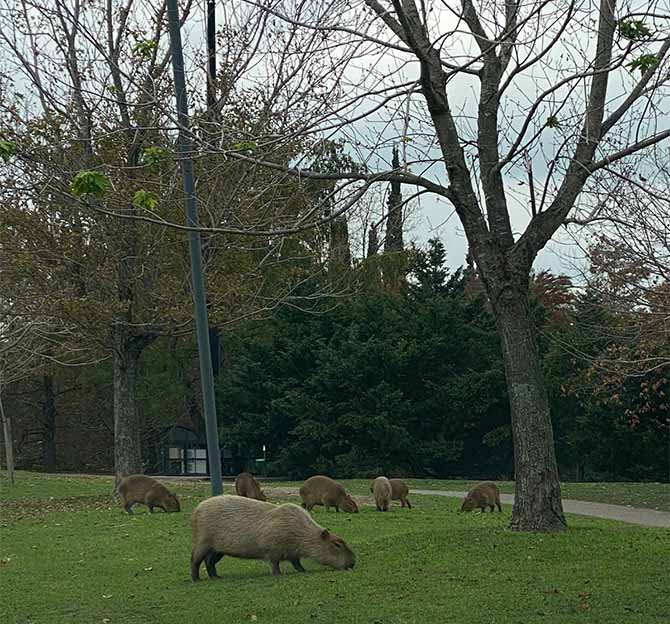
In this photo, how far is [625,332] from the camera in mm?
19359

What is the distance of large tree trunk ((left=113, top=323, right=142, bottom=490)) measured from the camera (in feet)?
76.8

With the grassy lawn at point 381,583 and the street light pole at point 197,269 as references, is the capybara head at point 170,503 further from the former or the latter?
the street light pole at point 197,269

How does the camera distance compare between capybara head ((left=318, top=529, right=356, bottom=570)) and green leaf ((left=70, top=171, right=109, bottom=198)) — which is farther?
capybara head ((left=318, top=529, right=356, bottom=570))

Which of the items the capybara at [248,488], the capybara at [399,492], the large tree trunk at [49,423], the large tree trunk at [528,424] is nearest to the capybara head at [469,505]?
the capybara at [399,492]

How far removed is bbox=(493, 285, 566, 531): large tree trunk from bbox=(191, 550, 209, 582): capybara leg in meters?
3.48

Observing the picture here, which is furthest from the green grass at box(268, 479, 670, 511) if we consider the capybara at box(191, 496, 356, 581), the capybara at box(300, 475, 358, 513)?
the capybara at box(191, 496, 356, 581)

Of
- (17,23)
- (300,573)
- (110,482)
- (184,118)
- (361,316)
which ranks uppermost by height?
(17,23)

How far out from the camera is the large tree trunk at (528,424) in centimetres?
1203

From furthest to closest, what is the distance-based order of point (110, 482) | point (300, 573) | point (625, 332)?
1. point (110, 482)
2. point (625, 332)
3. point (300, 573)

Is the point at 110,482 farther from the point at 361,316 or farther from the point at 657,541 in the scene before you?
the point at 657,541

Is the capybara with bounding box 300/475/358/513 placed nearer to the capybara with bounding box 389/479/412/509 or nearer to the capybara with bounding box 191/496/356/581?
the capybara with bounding box 389/479/412/509

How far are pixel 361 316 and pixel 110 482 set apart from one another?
10693mm

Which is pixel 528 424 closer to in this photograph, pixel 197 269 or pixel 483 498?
pixel 197 269

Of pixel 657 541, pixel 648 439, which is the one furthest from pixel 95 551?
pixel 648 439
